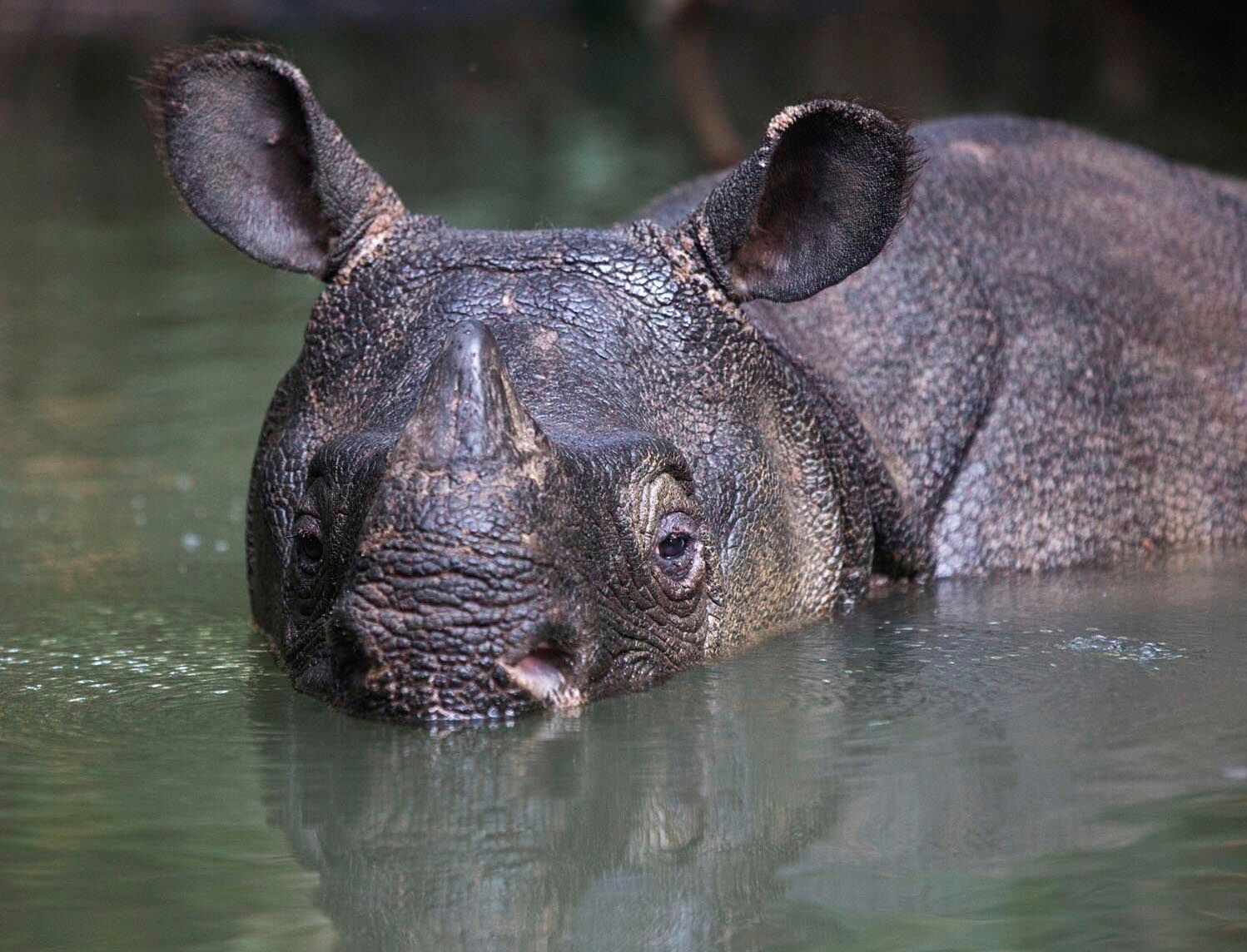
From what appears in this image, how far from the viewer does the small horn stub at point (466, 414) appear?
4.32m

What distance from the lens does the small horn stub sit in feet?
14.2

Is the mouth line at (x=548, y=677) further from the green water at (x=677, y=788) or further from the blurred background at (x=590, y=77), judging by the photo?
the blurred background at (x=590, y=77)

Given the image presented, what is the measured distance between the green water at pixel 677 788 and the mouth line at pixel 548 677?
70mm

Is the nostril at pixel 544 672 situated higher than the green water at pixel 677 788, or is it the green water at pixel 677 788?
the nostril at pixel 544 672

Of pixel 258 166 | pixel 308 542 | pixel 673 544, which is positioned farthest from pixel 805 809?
pixel 258 166

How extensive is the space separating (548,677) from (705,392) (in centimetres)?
114

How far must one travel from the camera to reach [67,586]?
21.4ft

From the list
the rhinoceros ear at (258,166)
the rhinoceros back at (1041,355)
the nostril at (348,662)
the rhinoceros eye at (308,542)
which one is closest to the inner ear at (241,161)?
the rhinoceros ear at (258,166)

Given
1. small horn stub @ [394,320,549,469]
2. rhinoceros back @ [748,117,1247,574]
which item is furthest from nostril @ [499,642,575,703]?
rhinoceros back @ [748,117,1247,574]

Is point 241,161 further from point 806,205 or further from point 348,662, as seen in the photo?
point 348,662

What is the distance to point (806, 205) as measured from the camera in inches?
215

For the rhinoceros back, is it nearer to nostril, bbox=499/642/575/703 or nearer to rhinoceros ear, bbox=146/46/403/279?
rhinoceros ear, bbox=146/46/403/279

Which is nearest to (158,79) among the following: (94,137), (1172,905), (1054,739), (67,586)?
(67,586)

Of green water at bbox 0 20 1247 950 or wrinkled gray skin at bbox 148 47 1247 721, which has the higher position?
wrinkled gray skin at bbox 148 47 1247 721
